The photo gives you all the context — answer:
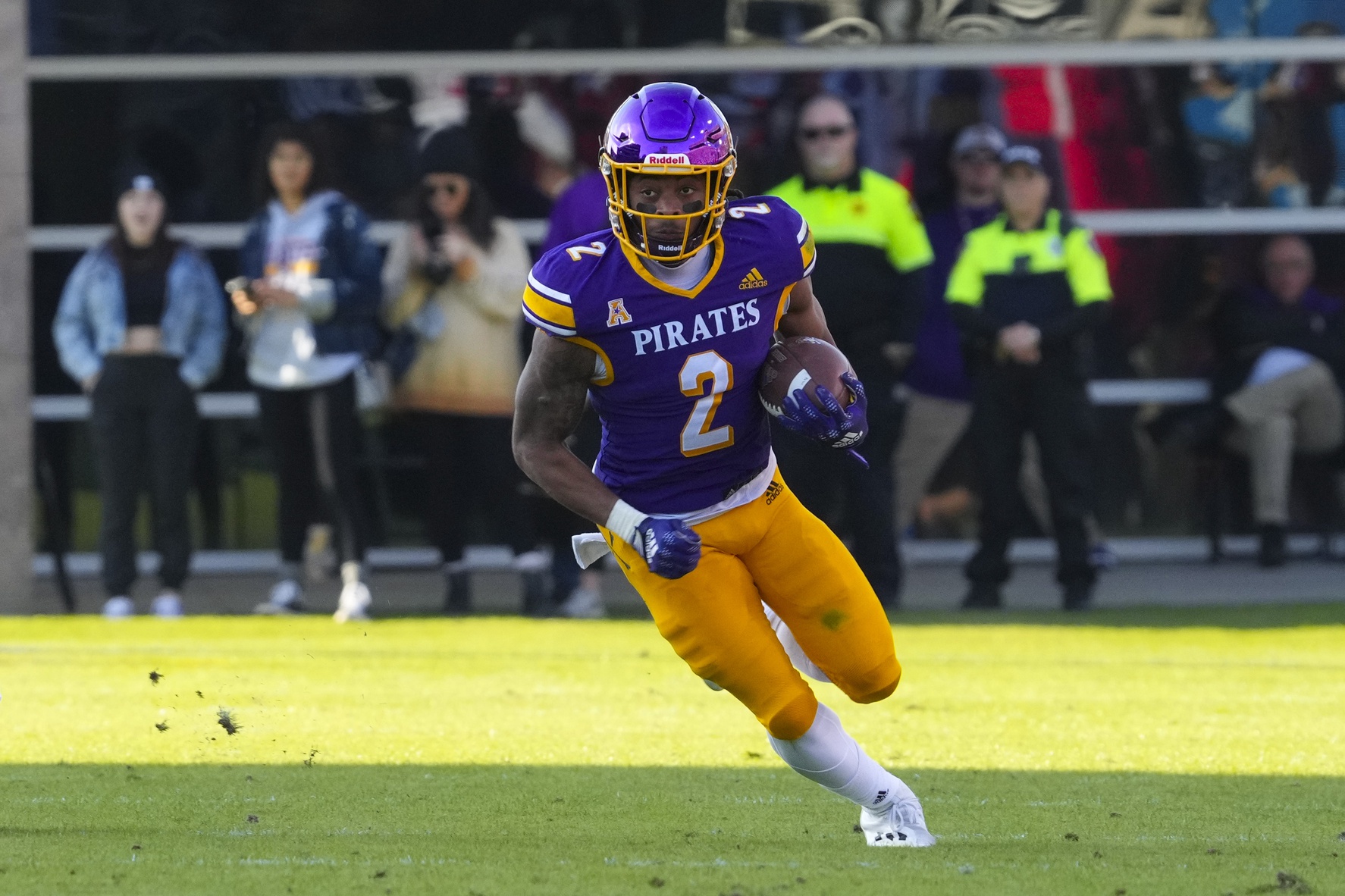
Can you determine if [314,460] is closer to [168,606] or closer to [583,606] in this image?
[168,606]

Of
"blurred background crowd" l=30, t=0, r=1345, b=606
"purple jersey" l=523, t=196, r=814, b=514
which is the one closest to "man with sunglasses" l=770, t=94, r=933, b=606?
"blurred background crowd" l=30, t=0, r=1345, b=606

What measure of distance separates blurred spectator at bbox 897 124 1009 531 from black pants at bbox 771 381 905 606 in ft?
4.59

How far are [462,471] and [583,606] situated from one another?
0.90m

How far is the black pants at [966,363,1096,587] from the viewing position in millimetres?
10602

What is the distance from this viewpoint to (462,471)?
10797 millimetres

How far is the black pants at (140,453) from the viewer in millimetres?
10633

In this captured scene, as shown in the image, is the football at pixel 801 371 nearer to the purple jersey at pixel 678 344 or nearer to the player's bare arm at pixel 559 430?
the purple jersey at pixel 678 344

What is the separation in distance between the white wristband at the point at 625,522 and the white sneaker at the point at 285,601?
5.82 metres

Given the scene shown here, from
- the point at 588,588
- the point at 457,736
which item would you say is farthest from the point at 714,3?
the point at 457,736

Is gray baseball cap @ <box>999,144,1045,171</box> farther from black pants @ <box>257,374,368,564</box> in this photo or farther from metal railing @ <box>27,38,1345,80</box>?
black pants @ <box>257,374,368,564</box>

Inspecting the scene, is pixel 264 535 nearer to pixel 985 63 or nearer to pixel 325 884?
pixel 985 63

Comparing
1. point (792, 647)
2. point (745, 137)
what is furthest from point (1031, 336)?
point (792, 647)

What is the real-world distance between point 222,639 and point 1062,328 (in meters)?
4.19

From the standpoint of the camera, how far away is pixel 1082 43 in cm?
1249
